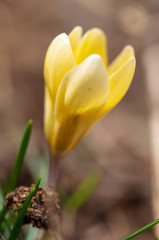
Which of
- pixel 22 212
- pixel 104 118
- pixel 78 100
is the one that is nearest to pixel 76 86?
pixel 78 100

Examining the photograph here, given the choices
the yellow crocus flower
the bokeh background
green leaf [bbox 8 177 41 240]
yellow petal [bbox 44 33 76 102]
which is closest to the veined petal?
the yellow crocus flower

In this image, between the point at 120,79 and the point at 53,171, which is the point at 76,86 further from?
the point at 53,171

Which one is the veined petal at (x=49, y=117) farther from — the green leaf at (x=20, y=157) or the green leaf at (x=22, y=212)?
Result: the green leaf at (x=22, y=212)

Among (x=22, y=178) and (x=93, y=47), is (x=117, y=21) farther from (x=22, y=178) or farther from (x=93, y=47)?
(x=93, y=47)

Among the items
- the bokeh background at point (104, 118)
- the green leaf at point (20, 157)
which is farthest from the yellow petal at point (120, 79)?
the bokeh background at point (104, 118)

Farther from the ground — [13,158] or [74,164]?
[13,158]

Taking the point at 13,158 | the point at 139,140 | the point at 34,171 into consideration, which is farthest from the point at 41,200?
the point at 139,140

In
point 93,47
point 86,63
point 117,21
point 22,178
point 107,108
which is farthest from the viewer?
point 117,21
